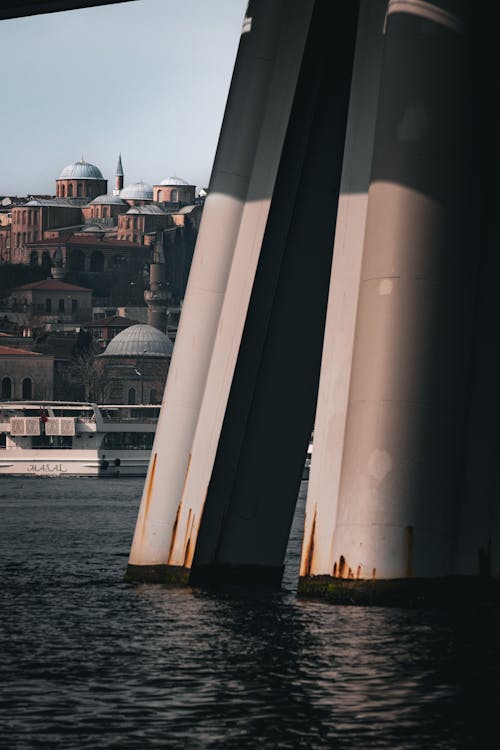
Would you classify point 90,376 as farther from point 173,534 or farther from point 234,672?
point 234,672

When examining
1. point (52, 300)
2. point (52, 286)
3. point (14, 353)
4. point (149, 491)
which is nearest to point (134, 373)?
point (14, 353)

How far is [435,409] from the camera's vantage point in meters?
15.5

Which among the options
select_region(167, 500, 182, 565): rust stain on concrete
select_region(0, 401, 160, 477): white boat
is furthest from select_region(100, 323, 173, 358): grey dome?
select_region(167, 500, 182, 565): rust stain on concrete

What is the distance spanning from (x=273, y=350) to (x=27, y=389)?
115 metres

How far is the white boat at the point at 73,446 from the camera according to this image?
272 feet

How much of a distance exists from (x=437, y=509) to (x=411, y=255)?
2.20 metres

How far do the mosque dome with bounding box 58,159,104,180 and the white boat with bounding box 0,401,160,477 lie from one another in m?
106

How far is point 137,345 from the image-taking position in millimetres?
137125

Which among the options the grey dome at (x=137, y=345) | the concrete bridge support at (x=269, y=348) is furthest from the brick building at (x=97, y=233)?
the concrete bridge support at (x=269, y=348)

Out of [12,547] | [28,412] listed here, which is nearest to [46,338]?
[28,412]

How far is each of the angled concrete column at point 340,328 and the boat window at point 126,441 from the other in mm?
70505

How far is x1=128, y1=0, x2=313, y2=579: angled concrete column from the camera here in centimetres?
1766

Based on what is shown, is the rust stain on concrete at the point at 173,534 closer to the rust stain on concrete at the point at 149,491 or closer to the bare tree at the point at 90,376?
the rust stain on concrete at the point at 149,491

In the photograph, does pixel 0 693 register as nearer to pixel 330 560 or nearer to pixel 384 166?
pixel 330 560
